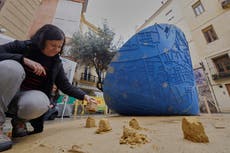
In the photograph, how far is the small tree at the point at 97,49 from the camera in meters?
5.59

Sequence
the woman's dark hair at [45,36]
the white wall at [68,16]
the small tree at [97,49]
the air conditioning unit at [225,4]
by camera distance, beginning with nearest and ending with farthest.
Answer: the woman's dark hair at [45,36] < the small tree at [97,49] < the air conditioning unit at [225,4] < the white wall at [68,16]

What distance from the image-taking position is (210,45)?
645 centimetres

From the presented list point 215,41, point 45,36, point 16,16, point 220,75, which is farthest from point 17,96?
point 215,41

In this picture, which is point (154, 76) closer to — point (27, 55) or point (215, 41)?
point (27, 55)

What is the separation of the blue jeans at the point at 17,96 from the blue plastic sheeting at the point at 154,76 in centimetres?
97

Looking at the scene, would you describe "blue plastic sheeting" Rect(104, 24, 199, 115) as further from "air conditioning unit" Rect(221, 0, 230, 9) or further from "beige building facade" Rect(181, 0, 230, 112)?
"air conditioning unit" Rect(221, 0, 230, 9)

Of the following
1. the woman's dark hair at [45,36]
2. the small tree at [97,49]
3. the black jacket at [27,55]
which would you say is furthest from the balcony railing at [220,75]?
the woman's dark hair at [45,36]

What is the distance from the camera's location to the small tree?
559 centimetres

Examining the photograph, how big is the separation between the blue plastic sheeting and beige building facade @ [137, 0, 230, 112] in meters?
5.07

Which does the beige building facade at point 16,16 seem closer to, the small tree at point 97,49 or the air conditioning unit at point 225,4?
the small tree at point 97,49

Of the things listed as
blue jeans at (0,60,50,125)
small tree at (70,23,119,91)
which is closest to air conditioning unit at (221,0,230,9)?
small tree at (70,23,119,91)

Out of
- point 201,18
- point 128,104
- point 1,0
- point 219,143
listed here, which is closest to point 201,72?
point 201,18

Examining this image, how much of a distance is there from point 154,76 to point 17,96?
120cm

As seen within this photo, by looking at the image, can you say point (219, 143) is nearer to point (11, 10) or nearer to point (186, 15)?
point (11, 10)
